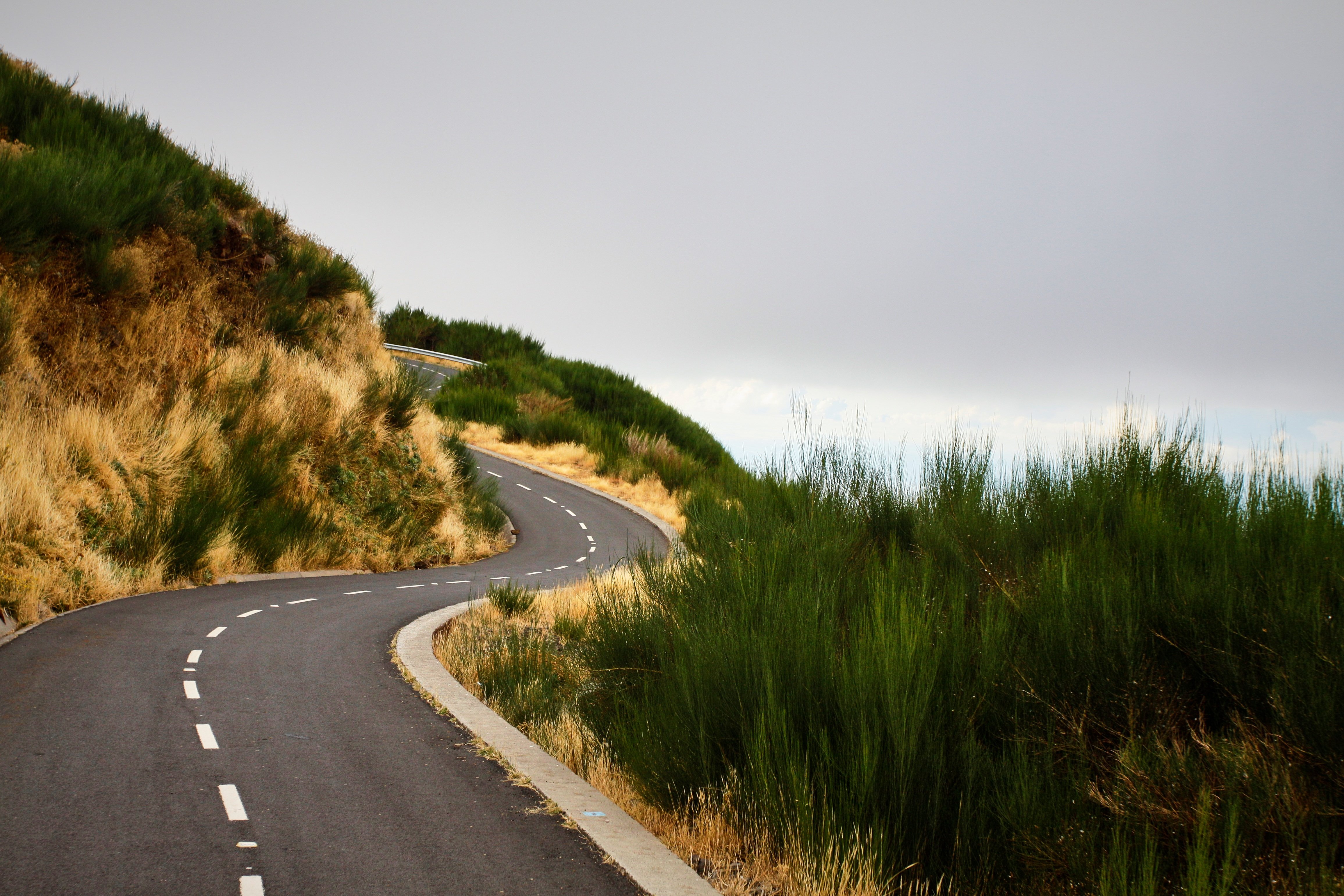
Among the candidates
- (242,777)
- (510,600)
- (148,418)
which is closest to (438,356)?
(148,418)

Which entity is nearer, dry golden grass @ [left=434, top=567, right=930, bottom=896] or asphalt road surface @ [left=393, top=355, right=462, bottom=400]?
dry golden grass @ [left=434, top=567, right=930, bottom=896]

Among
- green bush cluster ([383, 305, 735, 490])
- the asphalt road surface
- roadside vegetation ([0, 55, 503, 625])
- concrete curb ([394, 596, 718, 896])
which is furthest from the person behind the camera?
the asphalt road surface

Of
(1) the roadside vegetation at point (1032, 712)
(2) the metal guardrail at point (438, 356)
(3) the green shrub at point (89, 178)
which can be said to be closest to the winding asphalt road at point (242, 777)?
(1) the roadside vegetation at point (1032, 712)

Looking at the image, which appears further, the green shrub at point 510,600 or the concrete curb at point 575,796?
the green shrub at point 510,600

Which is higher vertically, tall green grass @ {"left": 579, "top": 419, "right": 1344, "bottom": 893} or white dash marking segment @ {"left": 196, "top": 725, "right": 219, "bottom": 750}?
tall green grass @ {"left": 579, "top": 419, "right": 1344, "bottom": 893}

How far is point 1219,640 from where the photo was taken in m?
4.78

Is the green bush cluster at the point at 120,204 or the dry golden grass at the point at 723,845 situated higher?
the green bush cluster at the point at 120,204

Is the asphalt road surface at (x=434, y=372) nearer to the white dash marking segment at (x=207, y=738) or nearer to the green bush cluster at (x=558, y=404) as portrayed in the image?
the green bush cluster at (x=558, y=404)

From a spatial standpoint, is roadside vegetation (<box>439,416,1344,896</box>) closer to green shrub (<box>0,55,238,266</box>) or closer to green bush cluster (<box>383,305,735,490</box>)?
green shrub (<box>0,55,238,266</box>)

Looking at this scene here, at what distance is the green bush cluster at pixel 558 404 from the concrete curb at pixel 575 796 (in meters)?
23.4

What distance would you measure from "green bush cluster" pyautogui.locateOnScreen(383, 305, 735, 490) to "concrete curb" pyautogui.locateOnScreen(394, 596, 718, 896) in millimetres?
23370

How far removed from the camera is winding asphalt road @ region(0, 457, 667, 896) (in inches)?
168

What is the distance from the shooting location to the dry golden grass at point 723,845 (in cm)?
417

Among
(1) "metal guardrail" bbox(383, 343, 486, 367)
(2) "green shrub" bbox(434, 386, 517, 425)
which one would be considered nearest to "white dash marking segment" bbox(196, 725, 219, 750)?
(2) "green shrub" bbox(434, 386, 517, 425)
